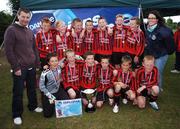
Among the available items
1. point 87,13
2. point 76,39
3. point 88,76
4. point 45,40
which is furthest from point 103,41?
point 87,13

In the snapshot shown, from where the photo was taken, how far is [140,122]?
5.22m

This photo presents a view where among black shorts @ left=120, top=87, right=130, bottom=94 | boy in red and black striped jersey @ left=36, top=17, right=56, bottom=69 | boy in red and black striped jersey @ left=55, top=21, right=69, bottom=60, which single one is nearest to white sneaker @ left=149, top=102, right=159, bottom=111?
black shorts @ left=120, top=87, right=130, bottom=94

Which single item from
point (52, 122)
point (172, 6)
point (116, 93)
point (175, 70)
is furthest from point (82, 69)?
point (175, 70)

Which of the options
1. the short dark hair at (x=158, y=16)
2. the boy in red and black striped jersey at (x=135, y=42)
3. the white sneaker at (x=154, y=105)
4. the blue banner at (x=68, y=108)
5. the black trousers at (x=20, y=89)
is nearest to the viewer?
the black trousers at (x=20, y=89)

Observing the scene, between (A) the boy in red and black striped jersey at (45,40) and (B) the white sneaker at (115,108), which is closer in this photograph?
(B) the white sneaker at (115,108)

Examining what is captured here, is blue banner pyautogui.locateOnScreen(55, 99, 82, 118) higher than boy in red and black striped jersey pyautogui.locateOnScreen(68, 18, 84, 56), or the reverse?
boy in red and black striped jersey pyautogui.locateOnScreen(68, 18, 84, 56)

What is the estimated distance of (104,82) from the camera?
5926mm

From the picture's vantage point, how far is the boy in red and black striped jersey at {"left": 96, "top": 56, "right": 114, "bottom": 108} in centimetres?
588

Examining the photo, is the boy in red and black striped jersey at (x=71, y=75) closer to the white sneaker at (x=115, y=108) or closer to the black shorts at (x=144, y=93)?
the white sneaker at (x=115, y=108)

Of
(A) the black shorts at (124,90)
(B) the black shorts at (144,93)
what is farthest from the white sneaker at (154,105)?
(A) the black shorts at (124,90)

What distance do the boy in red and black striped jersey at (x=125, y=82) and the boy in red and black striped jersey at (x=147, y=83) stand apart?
0.38 feet

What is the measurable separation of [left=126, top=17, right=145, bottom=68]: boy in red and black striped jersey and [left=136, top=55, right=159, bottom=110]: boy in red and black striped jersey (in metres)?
0.80

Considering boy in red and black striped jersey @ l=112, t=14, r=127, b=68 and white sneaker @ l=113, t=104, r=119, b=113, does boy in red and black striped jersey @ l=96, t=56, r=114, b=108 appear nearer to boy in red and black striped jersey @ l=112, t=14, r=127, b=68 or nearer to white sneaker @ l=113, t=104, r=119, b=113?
white sneaker @ l=113, t=104, r=119, b=113

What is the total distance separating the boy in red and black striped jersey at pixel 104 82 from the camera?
19.3 ft
